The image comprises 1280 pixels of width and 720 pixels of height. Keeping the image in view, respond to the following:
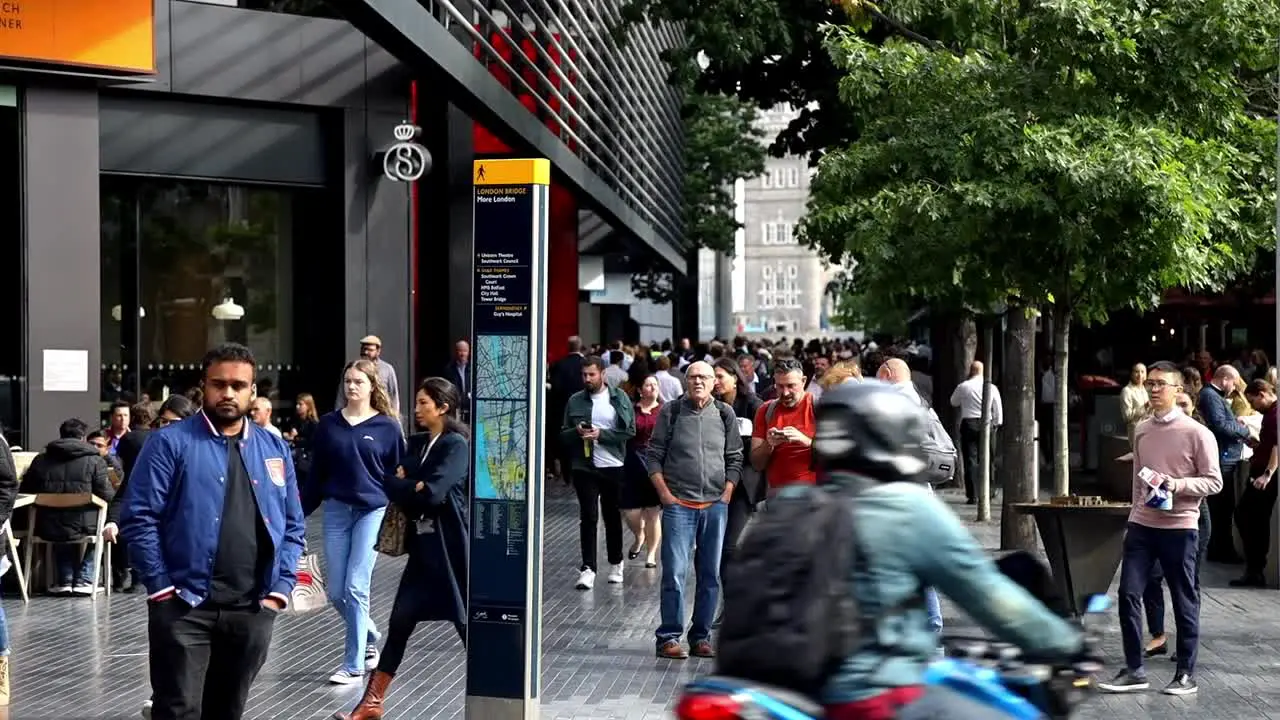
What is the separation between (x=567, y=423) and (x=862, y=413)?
10.6m

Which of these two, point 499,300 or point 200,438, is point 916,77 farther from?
point 200,438

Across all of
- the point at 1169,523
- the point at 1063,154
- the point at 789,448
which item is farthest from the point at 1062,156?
the point at 1169,523

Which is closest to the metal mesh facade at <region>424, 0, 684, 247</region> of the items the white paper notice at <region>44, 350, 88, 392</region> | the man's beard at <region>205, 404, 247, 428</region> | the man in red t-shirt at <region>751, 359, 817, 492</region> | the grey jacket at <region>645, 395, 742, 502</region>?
the white paper notice at <region>44, 350, 88, 392</region>

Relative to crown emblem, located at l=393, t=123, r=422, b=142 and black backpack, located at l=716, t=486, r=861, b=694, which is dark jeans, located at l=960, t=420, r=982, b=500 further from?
black backpack, located at l=716, t=486, r=861, b=694

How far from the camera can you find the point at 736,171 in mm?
53969

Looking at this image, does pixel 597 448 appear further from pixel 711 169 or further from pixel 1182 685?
pixel 711 169

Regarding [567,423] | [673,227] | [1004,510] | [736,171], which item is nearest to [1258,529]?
[1004,510]

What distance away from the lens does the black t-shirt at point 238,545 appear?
6.36 metres

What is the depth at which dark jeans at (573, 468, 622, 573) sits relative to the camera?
1430cm

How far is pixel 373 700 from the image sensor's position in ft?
28.9

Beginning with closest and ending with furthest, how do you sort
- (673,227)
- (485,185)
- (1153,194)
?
(485,185)
(1153,194)
(673,227)

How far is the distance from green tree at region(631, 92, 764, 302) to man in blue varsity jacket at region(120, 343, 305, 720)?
4561 cm

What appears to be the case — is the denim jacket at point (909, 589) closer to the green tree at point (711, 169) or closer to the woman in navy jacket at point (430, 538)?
the woman in navy jacket at point (430, 538)

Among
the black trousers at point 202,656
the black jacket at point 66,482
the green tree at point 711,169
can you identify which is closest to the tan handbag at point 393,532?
the black trousers at point 202,656
